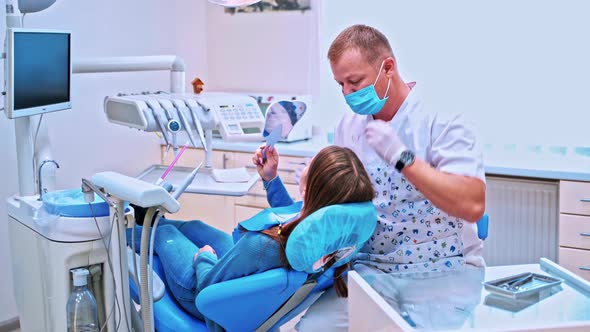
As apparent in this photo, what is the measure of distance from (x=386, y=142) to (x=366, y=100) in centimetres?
27

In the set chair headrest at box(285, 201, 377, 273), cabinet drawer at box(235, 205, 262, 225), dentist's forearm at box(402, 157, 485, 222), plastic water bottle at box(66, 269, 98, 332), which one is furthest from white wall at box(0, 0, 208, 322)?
dentist's forearm at box(402, 157, 485, 222)

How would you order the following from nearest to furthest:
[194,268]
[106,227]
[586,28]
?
[106,227]
[194,268]
[586,28]

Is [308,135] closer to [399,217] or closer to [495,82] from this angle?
[495,82]

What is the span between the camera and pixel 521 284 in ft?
6.01

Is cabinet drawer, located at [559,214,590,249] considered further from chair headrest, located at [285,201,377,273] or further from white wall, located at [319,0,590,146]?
chair headrest, located at [285,201,377,273]

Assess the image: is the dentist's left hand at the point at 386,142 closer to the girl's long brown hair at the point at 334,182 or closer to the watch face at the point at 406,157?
the watch face at the point at 406,157

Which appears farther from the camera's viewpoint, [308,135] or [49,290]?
[308,135]

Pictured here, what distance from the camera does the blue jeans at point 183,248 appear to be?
2299 mm

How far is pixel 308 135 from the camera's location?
4.18m

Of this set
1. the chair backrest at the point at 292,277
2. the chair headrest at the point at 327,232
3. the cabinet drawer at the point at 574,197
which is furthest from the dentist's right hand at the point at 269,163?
the cabinet drawer at the point at 574,197

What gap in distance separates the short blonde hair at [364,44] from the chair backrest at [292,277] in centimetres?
46

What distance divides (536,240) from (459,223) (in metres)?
1.59

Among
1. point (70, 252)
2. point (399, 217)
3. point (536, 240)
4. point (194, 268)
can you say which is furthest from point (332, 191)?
point (536, 240)

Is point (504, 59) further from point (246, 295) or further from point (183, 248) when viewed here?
point (246, 295)
